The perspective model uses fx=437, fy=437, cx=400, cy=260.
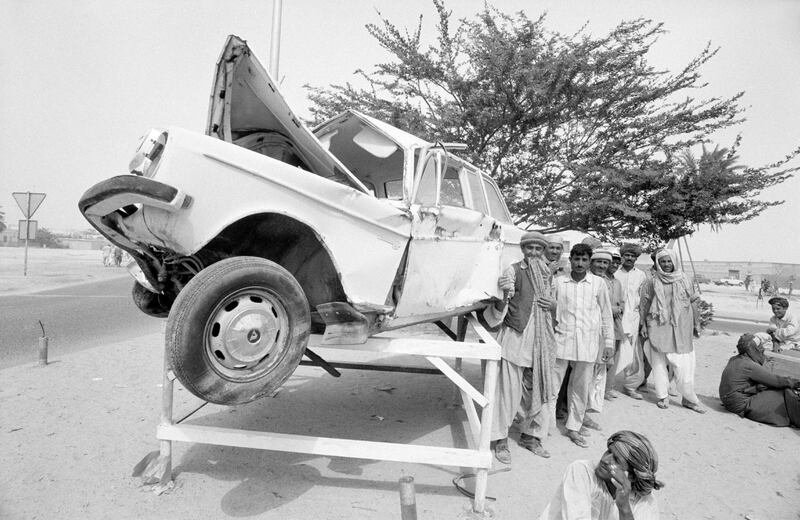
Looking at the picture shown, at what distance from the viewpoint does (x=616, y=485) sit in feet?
7.49

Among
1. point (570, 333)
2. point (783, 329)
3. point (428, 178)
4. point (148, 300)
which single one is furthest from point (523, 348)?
point (783, 329)

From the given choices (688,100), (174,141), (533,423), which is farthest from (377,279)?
(688,100)

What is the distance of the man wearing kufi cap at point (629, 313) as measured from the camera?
5.84 meters

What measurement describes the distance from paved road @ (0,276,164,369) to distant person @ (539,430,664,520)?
6830 mm

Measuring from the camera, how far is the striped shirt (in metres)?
4.22

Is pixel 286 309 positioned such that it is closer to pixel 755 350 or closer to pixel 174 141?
pixel 174 141

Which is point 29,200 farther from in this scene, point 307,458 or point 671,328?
point 671,328

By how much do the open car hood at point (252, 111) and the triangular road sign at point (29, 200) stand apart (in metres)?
13.2

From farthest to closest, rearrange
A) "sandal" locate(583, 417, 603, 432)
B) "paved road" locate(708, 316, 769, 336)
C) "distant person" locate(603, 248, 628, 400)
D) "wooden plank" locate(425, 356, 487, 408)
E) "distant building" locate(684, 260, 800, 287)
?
"distant building" locate(684, 260, 800, 287)
"paved road" locate(708, 316, 769, 336)
"distant person" locate(603, 248, 628, 400)
"sandal" locate(583, 417, 603, 432)
"wooden plank" locate(425, 356, 487, 408)

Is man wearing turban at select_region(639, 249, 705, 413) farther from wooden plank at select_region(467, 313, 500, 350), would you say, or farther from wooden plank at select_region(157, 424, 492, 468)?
wooden plank at select_region(157, 424, 492, 468)

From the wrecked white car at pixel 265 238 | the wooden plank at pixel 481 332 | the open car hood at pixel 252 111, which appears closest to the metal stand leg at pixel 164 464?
the wrecked white car at pixel 265 238

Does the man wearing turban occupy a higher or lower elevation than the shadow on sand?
higher

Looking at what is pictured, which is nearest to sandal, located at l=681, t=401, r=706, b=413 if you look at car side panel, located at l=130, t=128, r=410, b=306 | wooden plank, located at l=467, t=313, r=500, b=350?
wooden plank, located at l=467, t=313, r=500, b=350

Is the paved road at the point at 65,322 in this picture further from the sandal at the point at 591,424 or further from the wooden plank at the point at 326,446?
the sandal at the point at 591,424
